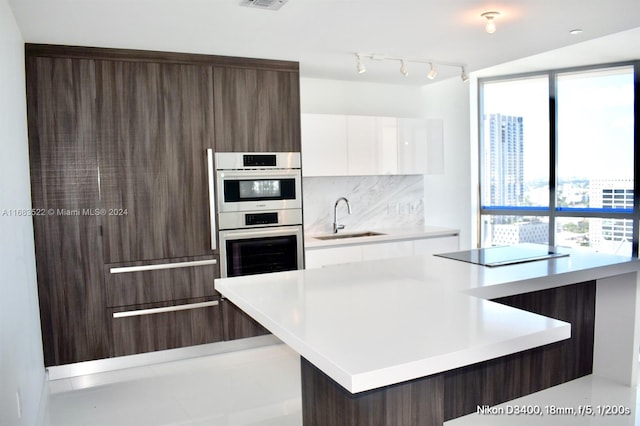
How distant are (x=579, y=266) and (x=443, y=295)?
43.2 inches

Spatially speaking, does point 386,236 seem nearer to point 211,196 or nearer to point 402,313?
point 211,196

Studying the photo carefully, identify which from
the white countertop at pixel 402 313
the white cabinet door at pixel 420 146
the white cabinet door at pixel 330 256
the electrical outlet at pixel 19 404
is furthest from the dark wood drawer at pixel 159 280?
the white cabinet door at pixel 420 146

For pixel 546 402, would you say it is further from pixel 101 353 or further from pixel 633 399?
pixel 101 353

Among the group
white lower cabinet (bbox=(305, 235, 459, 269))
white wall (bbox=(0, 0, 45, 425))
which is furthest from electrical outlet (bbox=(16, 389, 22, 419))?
white lower cabinet (bbox=(305, 235, 459, 269))

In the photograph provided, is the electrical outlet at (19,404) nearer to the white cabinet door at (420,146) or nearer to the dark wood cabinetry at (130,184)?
the dark wood cabinetry at (130,184)

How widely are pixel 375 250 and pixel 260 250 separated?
3.59 feet

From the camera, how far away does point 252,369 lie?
12.3 feet

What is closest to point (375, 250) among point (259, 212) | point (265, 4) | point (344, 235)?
point (344, 235)

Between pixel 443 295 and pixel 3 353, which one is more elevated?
pixel 443 295

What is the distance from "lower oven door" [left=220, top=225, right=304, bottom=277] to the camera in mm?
4074

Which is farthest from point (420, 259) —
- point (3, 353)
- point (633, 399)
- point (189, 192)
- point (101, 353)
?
point (101, 353)

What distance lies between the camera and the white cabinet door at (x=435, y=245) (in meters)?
4.84

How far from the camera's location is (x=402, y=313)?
1815mm

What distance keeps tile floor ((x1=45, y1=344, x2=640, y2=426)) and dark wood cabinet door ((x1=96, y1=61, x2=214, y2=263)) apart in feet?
3.01
